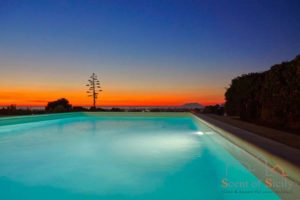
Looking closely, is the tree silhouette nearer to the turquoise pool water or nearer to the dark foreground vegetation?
the dark foreground vegetation

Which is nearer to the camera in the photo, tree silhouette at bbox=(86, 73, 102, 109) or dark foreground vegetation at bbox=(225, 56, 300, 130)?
dark foreground vegetation at bbox=(225, 56, 300, 130)

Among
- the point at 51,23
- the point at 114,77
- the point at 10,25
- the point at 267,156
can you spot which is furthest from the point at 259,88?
the point at 114,77

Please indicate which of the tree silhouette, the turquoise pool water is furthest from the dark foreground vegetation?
the tree silhouette

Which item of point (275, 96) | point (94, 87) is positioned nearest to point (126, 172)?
point (275, 96)

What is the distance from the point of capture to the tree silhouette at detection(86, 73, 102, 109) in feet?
85.1

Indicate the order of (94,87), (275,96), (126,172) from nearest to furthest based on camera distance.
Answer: (126,172), (275,96), (94,87)

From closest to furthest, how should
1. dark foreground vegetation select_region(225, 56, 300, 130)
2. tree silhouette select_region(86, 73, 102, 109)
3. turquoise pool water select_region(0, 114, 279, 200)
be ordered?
turquoise pool water select_region(0, 114, 279, 200), dark foreground vegetation select_region(225, 56, 300, 130), tree silhouette select_region(86, 73, 102, 109)

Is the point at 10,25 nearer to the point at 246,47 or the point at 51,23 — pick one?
the point at 51,23

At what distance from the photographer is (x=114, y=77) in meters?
24.3

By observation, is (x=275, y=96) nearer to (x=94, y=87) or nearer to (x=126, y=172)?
(x=126, y=172)

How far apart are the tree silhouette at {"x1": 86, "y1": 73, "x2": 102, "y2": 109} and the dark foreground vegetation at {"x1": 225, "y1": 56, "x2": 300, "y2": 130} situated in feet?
51.8

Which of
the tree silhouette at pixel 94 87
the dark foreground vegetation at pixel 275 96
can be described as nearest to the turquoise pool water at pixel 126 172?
the dark foreground vegetation at pixel 275 96

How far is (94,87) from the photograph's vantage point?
2636cm

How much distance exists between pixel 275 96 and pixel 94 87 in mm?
19759
